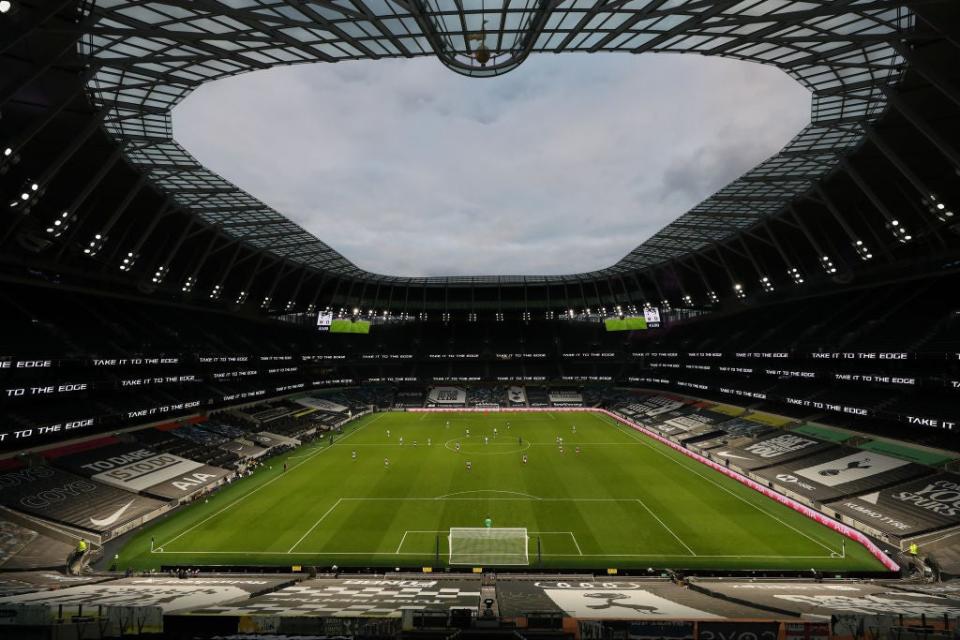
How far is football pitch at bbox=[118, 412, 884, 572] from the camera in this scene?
84.3 ft

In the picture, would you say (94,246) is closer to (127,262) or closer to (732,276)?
(127,262)

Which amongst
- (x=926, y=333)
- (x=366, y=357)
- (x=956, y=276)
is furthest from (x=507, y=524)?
(x=366, y=357)

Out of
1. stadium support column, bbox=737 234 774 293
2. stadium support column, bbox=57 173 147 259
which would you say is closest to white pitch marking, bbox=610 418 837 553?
stadium support column, bbox=737 234 774 293

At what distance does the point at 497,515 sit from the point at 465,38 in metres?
27.5

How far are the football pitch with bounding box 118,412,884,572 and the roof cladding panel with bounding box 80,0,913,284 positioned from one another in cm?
2458

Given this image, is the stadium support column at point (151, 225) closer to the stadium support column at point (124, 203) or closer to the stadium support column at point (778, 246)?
the stadium support column at point (124, 203)

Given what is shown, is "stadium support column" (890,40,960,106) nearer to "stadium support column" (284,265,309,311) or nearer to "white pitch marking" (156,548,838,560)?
"white pitch marking" (156,548,838,560)

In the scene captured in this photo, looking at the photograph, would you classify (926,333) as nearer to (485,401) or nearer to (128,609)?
(128,609)

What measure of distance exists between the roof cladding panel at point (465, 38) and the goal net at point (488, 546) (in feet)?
78.9

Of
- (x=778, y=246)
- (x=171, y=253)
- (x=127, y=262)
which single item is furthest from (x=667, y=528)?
(x=127, y=262)

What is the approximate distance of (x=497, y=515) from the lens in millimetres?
31891

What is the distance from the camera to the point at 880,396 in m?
42.2

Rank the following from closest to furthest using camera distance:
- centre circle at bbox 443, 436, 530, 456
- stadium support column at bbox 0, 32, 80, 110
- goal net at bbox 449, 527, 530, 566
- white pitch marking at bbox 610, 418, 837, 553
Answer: stadium support column at bbox 0, 32, 80, 110
goal net at bbox 449, 527, 530, 566
white pitch marking at bbox 610, 418, 837, 553
centre circle at bbox 443, 436, 530, 456

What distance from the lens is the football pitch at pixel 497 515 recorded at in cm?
2569
